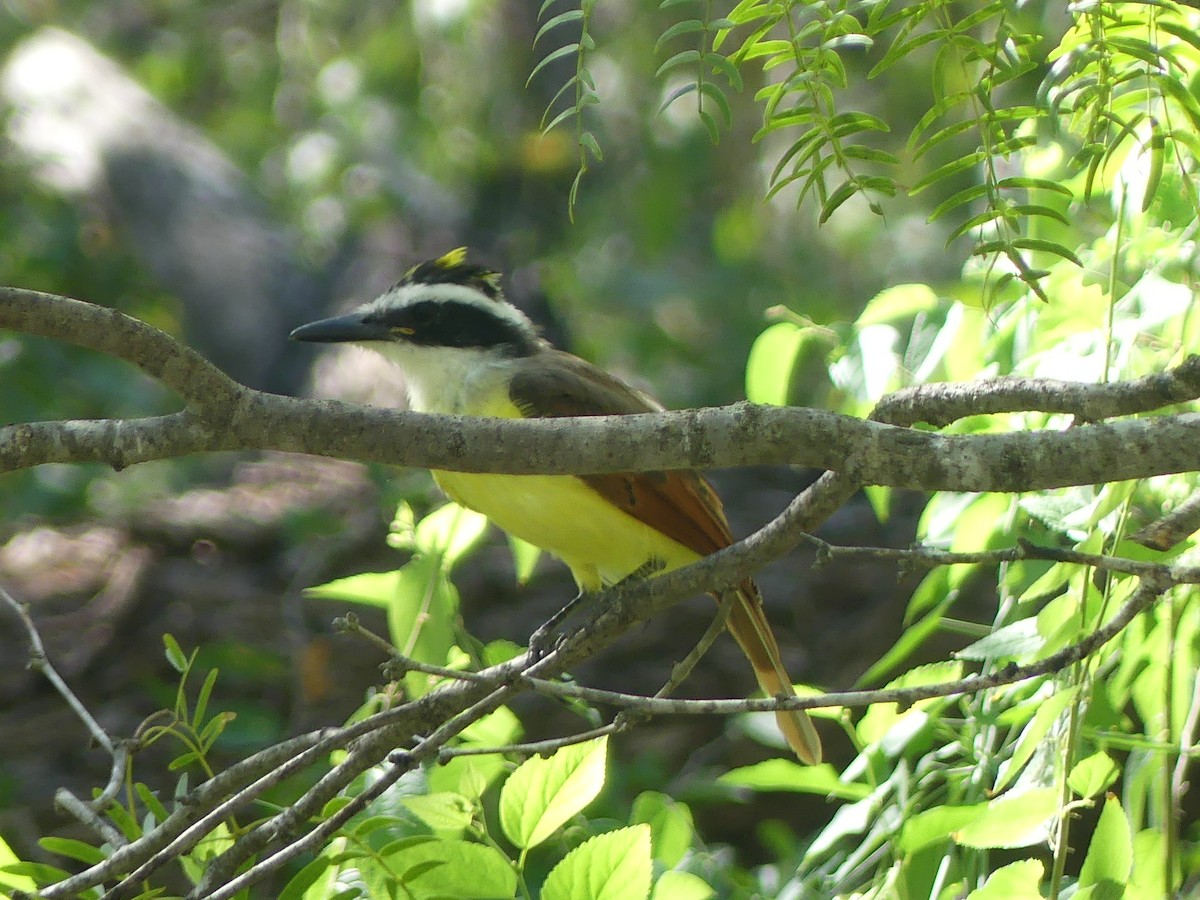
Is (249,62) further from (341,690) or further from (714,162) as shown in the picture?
(341,690)

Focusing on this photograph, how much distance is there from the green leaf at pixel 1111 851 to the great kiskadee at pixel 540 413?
46.8 inches

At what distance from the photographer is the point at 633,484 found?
3092 mm

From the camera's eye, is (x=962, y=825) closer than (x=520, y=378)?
Yes

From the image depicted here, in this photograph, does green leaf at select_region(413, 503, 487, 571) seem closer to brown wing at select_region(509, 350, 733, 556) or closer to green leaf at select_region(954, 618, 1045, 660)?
brown wing at select_region(509, 350, 733, 556)

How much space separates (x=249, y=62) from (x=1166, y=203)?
859 cm

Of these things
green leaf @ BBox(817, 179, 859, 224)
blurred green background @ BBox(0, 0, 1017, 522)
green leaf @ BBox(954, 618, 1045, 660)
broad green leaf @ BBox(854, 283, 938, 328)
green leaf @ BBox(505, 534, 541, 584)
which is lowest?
green leaf @ BBox(954, 618, 1045, 660)

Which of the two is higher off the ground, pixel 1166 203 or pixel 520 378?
pixel 1166 203

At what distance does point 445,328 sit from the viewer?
136 inches

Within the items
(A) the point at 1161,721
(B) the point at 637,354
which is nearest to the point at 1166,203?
(A) the point at 1161,721

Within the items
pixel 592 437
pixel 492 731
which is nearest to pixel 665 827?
pixel 492 731

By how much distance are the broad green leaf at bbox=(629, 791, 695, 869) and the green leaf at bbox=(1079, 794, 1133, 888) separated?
661 mm

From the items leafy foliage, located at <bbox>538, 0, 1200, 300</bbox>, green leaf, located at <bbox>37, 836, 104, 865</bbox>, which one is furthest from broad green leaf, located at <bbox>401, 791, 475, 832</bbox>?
leafy foliage, located at <bbox>538, 0, 1200, 300</bbox>

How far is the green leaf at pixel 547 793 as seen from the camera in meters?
1.70

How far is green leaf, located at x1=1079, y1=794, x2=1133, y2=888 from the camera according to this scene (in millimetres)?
1631
